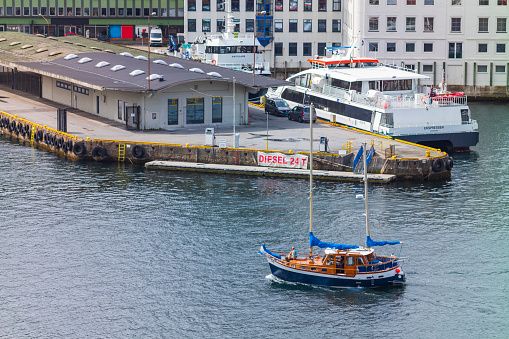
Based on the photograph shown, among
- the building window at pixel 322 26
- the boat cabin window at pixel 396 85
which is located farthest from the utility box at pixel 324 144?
the building window at pixel 322 26

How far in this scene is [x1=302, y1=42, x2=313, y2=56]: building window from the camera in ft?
428

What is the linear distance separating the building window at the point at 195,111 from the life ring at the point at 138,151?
8.55 metres

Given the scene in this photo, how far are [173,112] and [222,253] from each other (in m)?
31.0

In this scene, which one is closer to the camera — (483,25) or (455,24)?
(483,25)

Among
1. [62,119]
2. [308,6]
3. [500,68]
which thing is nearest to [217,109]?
[62,119]

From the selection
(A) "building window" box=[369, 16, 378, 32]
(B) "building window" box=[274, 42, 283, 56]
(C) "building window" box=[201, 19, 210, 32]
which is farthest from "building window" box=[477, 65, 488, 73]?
(C) "building window" box=[201, 19, 210, 32]

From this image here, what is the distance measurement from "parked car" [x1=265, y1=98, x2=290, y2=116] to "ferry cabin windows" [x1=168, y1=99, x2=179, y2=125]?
1218 cm

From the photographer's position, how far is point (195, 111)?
83.9m

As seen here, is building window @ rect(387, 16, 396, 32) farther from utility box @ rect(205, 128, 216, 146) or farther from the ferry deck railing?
utility box @ rect(205, 128, 216, 146)

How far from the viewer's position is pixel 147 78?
82.9 meters

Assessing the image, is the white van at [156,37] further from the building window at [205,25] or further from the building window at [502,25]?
the building window at [502,25]

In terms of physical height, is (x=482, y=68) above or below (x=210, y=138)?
above

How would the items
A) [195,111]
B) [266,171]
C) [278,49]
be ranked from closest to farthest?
[266,171]
[195,111]
[278,49]

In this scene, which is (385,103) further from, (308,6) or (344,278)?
(308,6)
